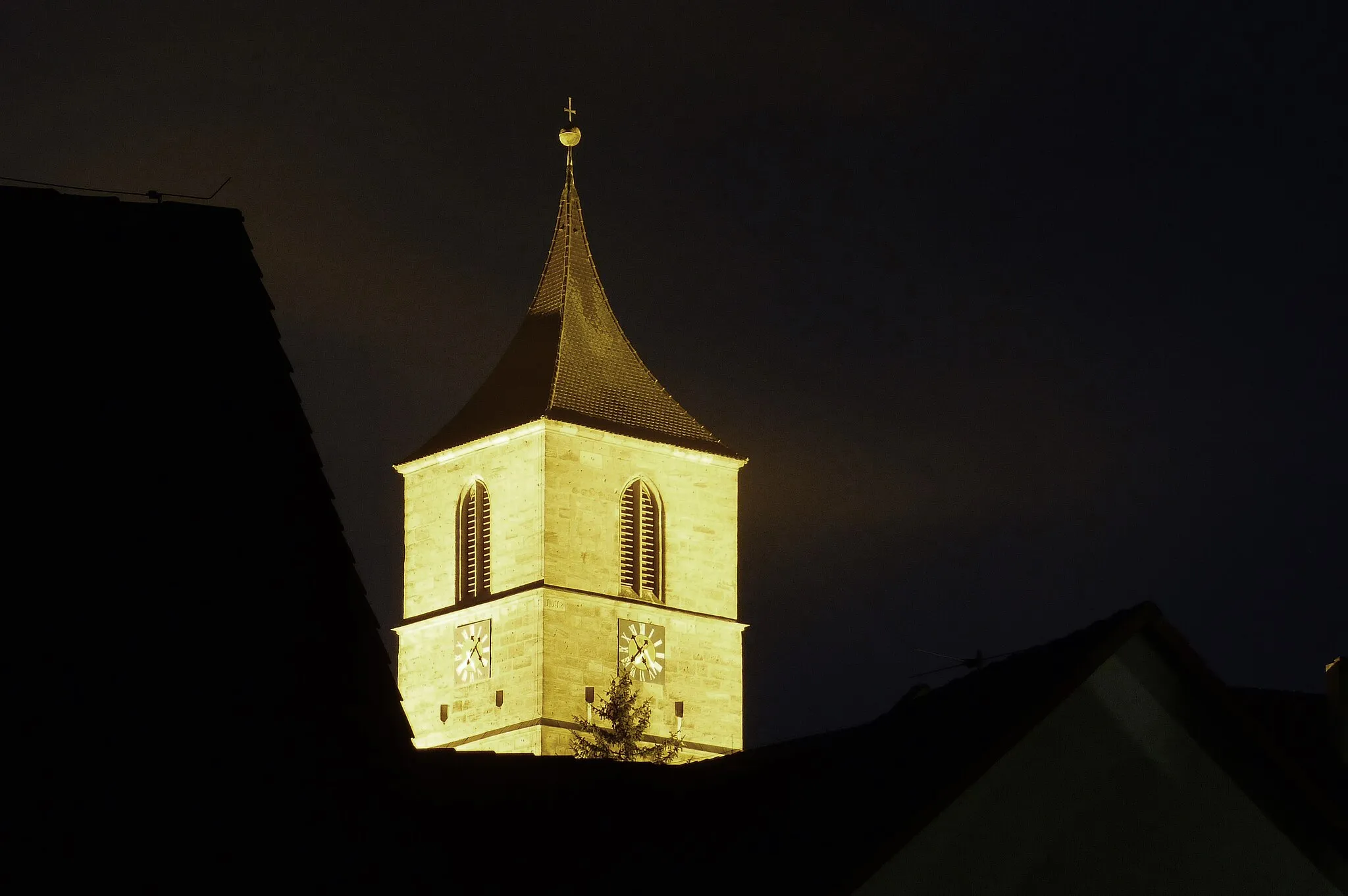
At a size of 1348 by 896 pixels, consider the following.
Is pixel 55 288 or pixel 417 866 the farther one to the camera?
pixel 55 288

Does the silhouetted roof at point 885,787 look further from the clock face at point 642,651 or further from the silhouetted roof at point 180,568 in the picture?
the clock face at point 642,651

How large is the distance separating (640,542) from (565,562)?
8.28 feet

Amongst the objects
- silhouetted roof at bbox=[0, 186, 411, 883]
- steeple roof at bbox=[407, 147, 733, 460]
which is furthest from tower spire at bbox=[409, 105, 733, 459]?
silhouetted roof at bbox=[0, 186, 411, 883]

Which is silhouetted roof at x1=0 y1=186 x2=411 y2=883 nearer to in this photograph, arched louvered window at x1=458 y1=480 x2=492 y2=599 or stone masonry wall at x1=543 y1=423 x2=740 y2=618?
stone masonry wall at x1=543 y1=423 x2=740 y2=618

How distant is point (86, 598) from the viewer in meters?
19.3

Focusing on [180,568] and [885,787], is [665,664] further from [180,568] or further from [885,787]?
[885,787]

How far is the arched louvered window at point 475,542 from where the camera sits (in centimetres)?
7438

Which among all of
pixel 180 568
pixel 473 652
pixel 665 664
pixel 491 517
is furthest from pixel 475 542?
pixel 180 568

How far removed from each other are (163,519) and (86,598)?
740 millimetres

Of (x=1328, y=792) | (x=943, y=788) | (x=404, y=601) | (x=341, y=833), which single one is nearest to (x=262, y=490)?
(x=341, y=833)

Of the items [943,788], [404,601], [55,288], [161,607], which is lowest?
Result: [943,788]

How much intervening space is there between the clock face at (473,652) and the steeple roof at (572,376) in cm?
410

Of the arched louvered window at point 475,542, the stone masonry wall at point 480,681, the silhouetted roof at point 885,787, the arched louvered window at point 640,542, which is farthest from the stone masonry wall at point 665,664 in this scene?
the silhouetted roof at point 885,787

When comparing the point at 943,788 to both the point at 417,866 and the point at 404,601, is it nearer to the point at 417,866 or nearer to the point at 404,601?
the point at 417,866
